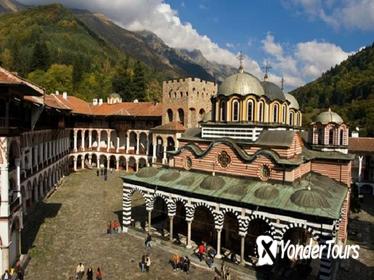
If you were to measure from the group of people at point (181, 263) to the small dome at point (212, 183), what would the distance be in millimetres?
4521

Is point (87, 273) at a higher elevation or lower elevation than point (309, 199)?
lower

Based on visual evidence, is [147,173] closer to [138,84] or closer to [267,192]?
[267,192]

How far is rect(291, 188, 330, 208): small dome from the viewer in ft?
61.5

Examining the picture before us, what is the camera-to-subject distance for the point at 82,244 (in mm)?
23922

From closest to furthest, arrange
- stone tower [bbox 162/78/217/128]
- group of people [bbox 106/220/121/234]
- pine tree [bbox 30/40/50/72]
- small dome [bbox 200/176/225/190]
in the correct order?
small dome [bbox 200/176/225/190] < group of people [bbox 106/220/121/234] < stone tower [bbox 162/78/217/128] < pine tree [bbox 30/40/50/72]

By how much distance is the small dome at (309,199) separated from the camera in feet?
61.5

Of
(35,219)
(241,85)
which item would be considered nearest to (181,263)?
(241,85)

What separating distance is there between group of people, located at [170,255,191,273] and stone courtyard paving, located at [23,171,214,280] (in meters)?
0.33

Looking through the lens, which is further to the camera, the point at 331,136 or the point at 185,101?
the point at 185,101

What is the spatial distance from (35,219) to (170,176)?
40.4 ft

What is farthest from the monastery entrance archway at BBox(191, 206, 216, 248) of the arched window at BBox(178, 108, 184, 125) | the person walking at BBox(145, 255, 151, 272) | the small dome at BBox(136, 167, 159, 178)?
the arched window at BBox(178, 108, 184, 125)

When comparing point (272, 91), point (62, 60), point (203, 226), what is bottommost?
point (203, 226)

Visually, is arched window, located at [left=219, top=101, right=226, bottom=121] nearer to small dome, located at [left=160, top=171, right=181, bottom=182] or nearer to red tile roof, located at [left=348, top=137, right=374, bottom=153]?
small dome, located at [left=160, top=171, right=181, bottom=182]

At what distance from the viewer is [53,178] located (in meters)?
39.9
